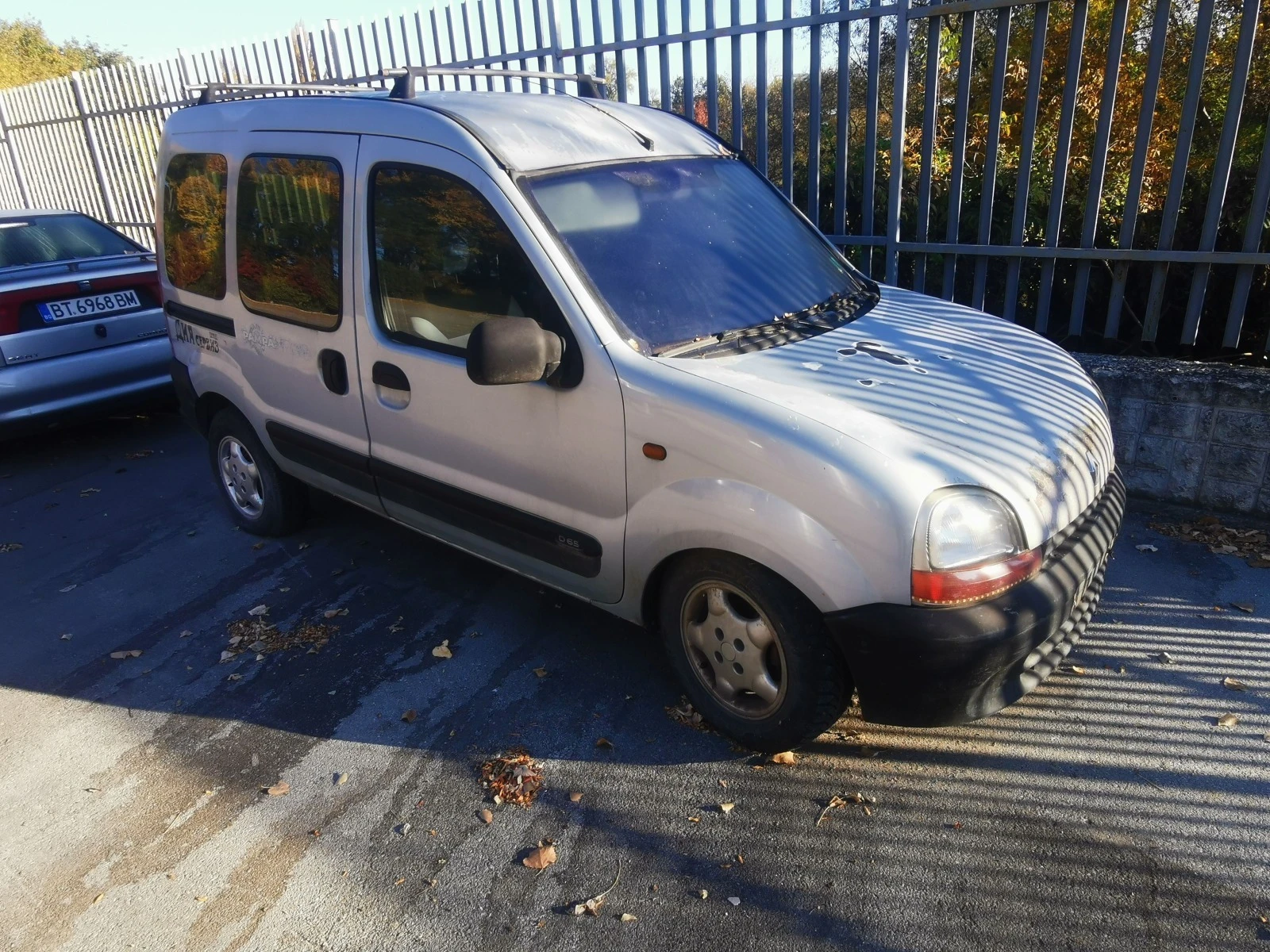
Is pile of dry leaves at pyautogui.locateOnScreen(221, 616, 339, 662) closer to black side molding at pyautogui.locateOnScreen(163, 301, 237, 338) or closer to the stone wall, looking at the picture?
black side molding at pyautogui.locateOnScreen(163, 301, 237, 338)

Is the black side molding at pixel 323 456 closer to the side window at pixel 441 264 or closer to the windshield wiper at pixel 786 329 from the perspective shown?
the side window at pixel 441 264

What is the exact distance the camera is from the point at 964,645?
8.32ft

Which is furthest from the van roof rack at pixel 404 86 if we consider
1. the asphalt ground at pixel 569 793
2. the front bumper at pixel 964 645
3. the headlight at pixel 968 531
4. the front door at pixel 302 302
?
the front bumper at pixel 964 645

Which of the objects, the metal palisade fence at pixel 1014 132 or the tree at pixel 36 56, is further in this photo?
the tree at pixel 36 56

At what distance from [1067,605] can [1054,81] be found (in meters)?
6.25

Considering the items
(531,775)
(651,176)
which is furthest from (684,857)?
(651,176)

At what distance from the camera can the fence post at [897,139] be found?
5289mm

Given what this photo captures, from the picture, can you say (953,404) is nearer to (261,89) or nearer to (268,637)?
(268,637)

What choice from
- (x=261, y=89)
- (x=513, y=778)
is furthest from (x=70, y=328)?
(x=513, y=778)

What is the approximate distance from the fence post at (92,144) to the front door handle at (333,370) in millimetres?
10157

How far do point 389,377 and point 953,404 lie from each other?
7.12ft

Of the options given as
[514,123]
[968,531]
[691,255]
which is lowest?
[968,531]

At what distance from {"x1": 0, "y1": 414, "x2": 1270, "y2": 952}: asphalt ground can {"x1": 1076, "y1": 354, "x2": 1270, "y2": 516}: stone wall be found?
1.76 feet

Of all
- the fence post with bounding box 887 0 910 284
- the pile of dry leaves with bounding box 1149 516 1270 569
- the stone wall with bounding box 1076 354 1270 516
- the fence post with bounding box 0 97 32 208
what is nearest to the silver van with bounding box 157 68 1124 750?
the stone wall with bounding box 1076 354 1270 516
